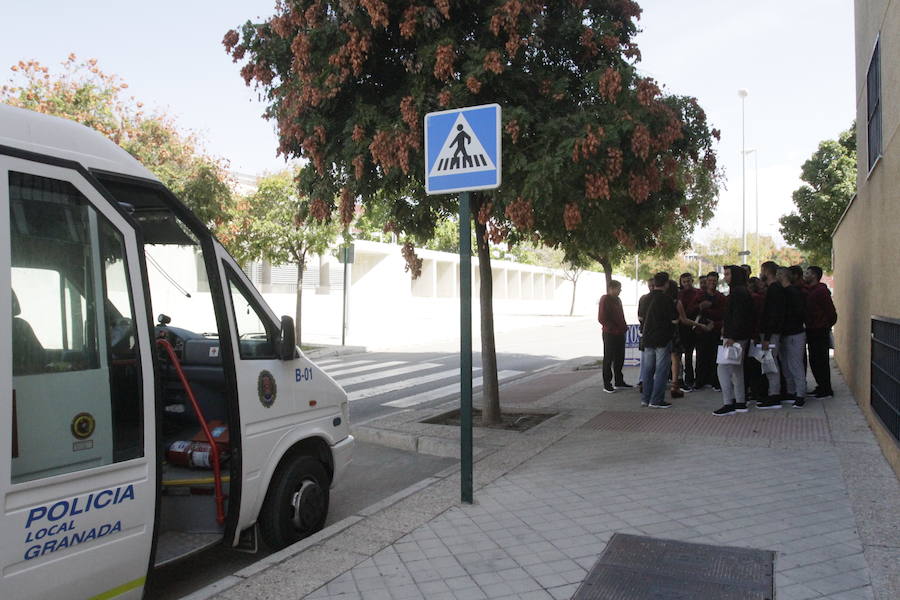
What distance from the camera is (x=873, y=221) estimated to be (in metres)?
7.73

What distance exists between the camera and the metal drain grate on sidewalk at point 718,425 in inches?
295

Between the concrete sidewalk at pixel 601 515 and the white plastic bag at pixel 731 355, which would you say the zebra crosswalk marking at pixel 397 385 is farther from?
the white plastic bag at pixel 731 355

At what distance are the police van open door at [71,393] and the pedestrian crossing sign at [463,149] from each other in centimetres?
243

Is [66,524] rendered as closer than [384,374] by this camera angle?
Yes

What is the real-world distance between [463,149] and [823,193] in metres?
22.5

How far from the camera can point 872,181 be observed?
311 inches

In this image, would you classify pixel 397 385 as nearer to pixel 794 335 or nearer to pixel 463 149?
pixel 794 335

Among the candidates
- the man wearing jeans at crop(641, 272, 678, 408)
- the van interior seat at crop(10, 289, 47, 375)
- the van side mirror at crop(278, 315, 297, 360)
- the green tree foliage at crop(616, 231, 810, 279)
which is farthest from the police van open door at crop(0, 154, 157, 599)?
the green tree foliage at crop(616, 231, 810, 279)

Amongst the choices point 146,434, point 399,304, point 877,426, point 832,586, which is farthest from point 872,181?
point 399,304

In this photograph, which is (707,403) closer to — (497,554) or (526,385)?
(526,385)

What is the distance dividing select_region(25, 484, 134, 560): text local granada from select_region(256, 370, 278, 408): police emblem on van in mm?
1042

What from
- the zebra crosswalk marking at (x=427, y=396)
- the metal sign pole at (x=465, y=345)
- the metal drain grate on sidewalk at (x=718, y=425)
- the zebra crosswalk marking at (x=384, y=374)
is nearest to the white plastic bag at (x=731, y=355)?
the metal drain grate on sidewalk at (x=718, y=425)

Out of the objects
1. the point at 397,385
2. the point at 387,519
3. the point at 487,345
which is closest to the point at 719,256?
the point at 397,385

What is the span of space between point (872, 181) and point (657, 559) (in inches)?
228
